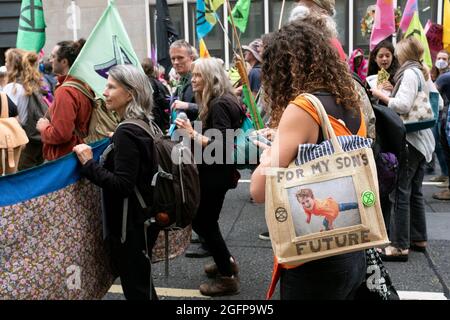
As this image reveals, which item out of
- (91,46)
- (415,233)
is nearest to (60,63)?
(91,46)

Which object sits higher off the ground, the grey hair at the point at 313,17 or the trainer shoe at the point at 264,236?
the grey hair at the point at 313,17

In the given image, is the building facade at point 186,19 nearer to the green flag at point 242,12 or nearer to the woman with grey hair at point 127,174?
the green flag at point 242,12

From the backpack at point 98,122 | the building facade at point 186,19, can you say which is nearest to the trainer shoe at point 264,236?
the backpack at point 98,122

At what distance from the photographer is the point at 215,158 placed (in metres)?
3.84

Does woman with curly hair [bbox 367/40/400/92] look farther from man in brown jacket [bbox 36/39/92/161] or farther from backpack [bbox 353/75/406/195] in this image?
man in brown jacket [bbox 36/39/92/161]

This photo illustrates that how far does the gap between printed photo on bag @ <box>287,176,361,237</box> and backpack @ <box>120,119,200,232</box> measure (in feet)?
3.64

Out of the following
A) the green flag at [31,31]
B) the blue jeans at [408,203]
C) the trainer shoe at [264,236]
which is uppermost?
the green flag at [31,31]

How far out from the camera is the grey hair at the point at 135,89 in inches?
117

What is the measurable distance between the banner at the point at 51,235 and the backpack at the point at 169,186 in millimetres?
261

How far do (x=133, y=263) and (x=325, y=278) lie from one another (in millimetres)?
1210

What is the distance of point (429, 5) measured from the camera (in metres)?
17.9

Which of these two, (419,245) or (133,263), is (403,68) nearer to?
(419,245)

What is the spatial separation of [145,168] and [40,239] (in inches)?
27.2
